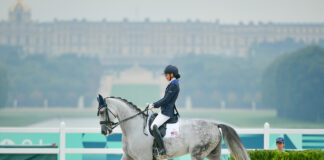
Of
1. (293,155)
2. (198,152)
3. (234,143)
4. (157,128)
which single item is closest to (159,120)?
(157,128)

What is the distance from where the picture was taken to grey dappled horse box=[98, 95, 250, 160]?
617 cm

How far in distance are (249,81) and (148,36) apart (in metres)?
34.0

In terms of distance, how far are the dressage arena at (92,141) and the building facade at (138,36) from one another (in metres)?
86.0

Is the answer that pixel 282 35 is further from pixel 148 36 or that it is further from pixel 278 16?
pixel 148 36

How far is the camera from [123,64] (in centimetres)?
9894

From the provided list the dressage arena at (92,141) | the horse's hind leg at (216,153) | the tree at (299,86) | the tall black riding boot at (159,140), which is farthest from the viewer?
the tree at (299,86)

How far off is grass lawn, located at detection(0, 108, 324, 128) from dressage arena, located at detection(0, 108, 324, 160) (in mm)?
44356

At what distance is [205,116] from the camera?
66.7 m

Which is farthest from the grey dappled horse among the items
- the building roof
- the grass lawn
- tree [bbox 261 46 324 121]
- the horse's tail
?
the building roof

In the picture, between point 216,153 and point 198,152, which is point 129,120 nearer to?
point 198,152

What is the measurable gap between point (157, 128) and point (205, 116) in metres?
61.0

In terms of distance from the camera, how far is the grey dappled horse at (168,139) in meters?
6.17

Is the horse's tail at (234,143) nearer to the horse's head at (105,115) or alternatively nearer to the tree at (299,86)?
the horse's head at (105,115)

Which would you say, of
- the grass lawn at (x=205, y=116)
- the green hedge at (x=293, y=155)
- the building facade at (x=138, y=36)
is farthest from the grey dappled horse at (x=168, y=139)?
the building facade at (x=138, y=36)
